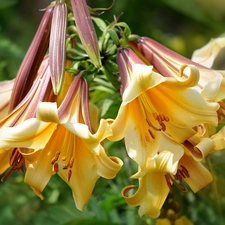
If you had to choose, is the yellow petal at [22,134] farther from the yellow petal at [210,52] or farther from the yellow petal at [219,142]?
the yellow petal at [210,52]

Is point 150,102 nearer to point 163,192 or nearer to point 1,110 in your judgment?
point 163,192

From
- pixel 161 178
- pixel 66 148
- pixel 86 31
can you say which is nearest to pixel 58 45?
pixel 86 31

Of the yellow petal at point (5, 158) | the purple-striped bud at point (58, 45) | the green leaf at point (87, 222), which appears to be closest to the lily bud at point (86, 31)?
the purple-striped bud at point (58, 45)

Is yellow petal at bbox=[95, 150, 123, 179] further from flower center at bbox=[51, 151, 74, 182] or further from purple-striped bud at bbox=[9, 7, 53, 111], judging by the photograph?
purple-striped bud at bbox=[9, 7, 53, 111]

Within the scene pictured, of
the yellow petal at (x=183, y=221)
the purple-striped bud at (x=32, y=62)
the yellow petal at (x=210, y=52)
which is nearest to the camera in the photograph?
the purple-striped bud at (x=32, y=62)

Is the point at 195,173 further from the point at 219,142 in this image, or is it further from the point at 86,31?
the point at 86,31

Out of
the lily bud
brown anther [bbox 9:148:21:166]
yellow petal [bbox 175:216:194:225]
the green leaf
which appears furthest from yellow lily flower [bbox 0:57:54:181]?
yellow petal [bbox 175:216:194:225]

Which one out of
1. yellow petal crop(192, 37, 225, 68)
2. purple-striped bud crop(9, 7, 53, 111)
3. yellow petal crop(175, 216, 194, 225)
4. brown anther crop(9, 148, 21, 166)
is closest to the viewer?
brown anther crop(9, 148, 21, 166)
